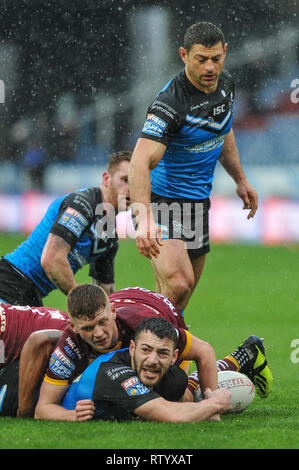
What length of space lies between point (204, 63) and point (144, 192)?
94cm

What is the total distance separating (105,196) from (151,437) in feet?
7.92

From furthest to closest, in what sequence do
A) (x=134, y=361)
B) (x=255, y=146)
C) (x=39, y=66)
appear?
(x=39, y=66), (x=255, y=146), (x=134, y=361)

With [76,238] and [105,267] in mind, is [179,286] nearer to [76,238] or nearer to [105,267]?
[76,238]

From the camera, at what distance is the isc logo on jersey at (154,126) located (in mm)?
5363

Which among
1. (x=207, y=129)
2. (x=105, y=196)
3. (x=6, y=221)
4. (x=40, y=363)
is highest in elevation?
(x=207, y=129)

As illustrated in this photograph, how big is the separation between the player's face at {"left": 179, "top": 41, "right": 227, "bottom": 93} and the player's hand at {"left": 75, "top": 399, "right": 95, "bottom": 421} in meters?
2.26

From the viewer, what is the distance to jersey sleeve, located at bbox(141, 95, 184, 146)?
5.36 m

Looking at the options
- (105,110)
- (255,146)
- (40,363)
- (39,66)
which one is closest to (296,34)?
(255,146)

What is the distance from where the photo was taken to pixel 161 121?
5391mm

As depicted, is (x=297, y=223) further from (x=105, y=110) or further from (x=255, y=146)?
(x=105, y=110)

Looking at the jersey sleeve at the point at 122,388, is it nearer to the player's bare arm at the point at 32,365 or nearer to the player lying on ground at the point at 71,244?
the player's bare arm at the point at 32,365

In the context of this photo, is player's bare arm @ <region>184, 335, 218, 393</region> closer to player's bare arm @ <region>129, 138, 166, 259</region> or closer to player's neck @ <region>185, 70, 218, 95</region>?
player's bare arm @ <region>129, 138, 166, 259</region>

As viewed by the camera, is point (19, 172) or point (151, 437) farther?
point (19, 172)

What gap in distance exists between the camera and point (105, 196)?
6.04 meters
